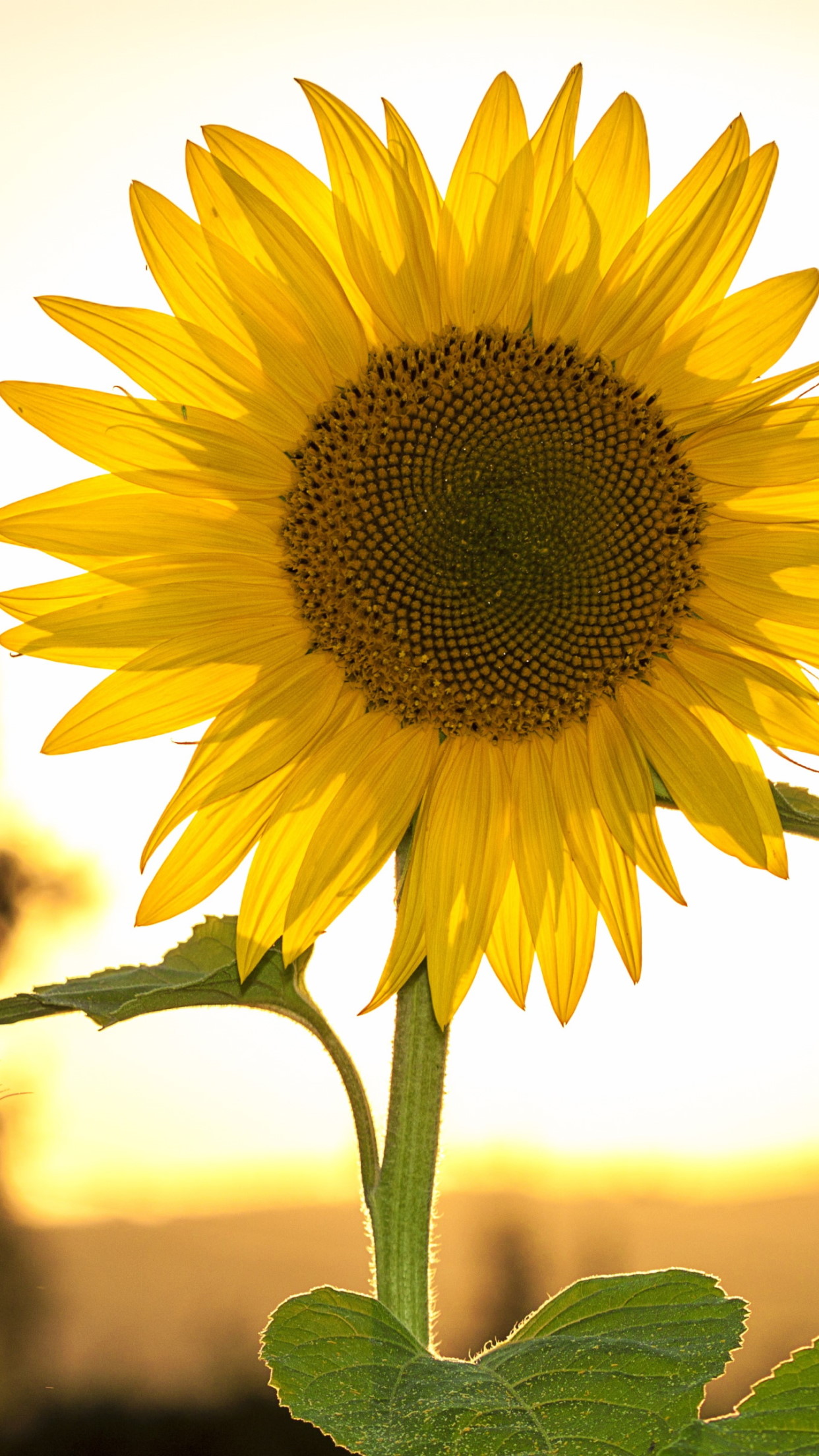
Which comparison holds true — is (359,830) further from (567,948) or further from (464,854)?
(567,948)

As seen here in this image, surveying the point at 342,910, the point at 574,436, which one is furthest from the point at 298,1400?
the point at 574,436

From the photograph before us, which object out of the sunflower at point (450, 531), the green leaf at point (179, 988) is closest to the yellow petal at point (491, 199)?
the sunflower at point (450, 531)

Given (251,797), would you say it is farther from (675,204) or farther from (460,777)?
(675,204)

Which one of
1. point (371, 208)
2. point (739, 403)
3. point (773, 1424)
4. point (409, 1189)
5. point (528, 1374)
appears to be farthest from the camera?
point (739, 403)

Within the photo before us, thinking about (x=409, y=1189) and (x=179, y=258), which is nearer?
(x=409, y=1189)

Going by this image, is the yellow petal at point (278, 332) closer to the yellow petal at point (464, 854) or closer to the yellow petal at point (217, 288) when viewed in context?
the yellow petal at point (217, 288)

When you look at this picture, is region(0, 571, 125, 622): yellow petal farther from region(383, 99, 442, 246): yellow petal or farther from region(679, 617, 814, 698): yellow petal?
region(679, 617, 814, 698): yellow petal

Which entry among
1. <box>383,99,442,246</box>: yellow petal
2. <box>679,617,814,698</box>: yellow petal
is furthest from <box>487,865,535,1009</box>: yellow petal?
<box>383,99,442,246</box>: yellow petal

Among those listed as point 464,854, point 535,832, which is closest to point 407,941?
point 464,854
